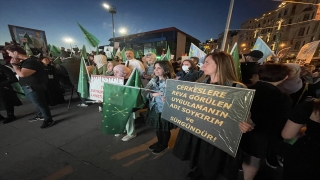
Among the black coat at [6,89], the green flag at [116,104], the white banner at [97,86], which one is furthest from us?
the black coat at [6,89]

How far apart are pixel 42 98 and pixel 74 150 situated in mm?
1808

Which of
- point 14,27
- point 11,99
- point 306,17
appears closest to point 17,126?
point 11,99

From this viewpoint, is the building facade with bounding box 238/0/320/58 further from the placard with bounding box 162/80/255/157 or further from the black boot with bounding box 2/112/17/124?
the black boot with bounding box 2/112/17/124

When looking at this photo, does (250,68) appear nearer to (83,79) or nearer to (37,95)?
(83,79)

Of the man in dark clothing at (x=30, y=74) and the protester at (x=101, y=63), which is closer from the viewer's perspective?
the man in dark clothing at (x=30, y=74)

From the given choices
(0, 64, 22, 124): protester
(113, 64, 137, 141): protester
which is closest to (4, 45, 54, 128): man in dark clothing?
(0, 64, 22, 124): protester

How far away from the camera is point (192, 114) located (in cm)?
156

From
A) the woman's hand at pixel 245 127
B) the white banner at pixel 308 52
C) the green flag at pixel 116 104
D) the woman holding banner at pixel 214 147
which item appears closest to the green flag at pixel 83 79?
the green flag at pixel 116 104

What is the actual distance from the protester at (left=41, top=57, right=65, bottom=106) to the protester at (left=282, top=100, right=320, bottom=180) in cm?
649

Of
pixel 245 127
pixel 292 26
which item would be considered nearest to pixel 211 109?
pixel 245 127

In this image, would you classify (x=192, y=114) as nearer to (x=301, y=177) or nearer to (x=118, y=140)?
(x=301, y=177)

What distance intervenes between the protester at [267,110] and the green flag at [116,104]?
1802 millimetres

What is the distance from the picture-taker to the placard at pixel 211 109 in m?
1.21

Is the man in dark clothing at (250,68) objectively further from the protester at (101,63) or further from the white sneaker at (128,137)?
the protester at (101,63)
